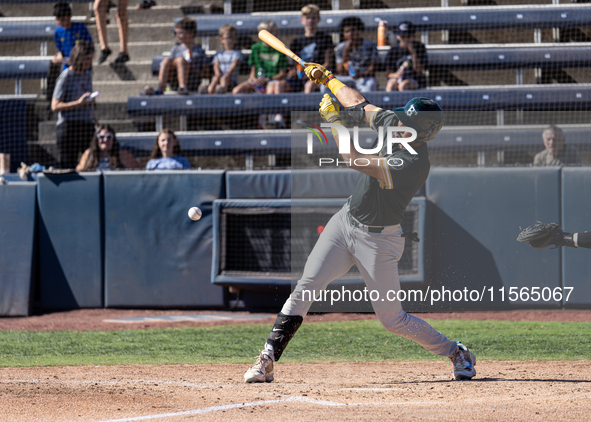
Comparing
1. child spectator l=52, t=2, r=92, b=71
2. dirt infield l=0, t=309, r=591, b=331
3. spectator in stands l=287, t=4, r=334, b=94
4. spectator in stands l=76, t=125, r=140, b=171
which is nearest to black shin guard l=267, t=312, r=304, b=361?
dirt infield l=0, t=309, r=591, b=331

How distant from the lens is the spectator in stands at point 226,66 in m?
10.1

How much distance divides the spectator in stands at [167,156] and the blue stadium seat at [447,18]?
353 cm

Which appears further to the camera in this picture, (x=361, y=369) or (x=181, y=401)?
(x=361, y=369)

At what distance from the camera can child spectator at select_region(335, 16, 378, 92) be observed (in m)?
9.82

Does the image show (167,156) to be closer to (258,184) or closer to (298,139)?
(258,184)

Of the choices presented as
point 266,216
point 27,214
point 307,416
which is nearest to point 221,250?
point 266,216

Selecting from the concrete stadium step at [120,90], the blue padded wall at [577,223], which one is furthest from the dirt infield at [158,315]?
the concrete stadium step at [120,90]

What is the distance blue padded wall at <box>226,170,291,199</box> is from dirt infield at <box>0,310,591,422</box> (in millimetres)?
2806

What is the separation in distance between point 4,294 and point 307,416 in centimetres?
553

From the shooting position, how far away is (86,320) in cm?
757

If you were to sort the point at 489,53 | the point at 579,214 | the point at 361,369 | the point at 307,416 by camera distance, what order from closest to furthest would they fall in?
the point at 307,416 → the point at 361,369 → the point at 579,214 → the point at 489,53

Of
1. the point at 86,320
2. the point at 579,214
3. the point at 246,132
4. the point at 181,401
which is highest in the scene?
the point at 246,132

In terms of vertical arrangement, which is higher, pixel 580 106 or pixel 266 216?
pixel 580 106

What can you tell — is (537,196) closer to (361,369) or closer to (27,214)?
(361,369)
